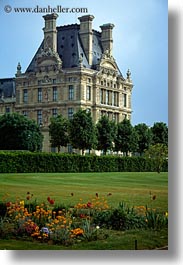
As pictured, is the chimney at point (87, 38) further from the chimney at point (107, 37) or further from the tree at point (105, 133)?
the tree at point (105, 133)

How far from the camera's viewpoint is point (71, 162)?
384 inches

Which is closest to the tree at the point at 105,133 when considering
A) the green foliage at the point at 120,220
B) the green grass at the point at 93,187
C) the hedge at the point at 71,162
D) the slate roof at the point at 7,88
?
the hedge at the point at 71,162

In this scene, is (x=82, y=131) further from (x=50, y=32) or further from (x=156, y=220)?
(x=156, y=220)

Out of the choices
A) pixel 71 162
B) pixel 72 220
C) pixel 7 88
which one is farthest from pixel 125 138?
pixel 7 88

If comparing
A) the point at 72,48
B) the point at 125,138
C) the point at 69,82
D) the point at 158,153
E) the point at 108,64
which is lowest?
the point at 158,153

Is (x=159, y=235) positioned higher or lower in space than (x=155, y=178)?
lower

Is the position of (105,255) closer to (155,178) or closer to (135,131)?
(155,178)

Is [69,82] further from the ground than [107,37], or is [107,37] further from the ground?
[107,37]

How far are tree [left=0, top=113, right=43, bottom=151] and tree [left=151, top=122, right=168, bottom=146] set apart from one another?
6.46 feet

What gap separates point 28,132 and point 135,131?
6.17 ft

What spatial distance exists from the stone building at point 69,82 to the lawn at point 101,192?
83 centimetres

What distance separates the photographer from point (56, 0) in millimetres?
8484

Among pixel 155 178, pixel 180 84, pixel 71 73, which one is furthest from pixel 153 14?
pixel 155 178

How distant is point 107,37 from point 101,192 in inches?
99.8
